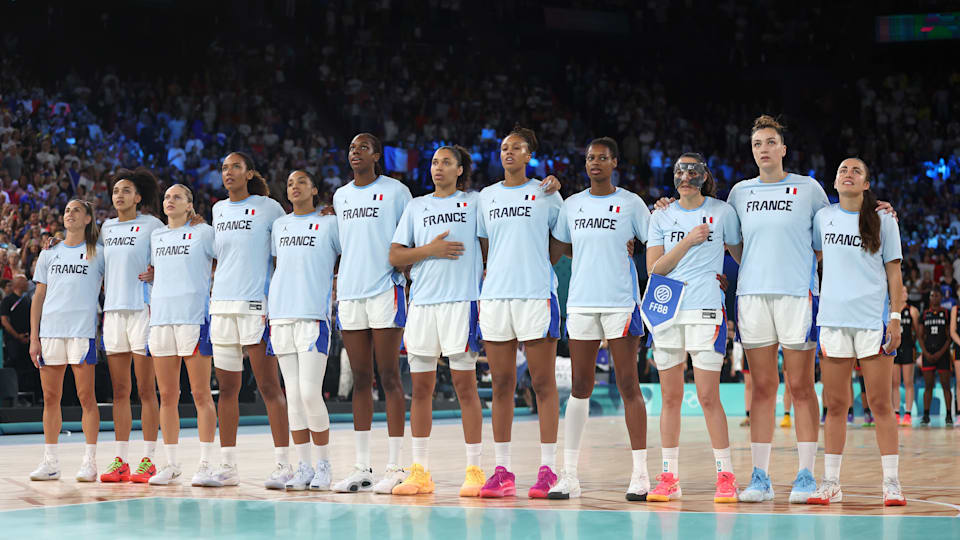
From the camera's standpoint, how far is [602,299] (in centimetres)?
A: 716

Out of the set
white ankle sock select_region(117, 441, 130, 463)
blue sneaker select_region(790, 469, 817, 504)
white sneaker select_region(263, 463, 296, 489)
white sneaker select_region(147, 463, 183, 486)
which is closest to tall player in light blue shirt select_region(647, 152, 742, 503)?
blue sneaker select_region(790, 469, 817, 504)

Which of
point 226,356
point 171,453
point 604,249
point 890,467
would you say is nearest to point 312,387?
point 226,356

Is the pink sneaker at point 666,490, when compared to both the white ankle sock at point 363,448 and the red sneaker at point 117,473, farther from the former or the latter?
the red sneaker at point 117,473

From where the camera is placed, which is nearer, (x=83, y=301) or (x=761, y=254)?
(x=761, y=254)

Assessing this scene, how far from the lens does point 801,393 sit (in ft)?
22.9

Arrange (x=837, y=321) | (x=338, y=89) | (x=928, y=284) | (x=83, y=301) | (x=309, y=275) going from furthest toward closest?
(x=338, y=89), (x=928, y=284), (x=83, y=301), (x=309, y=275), (x=837, y=321)

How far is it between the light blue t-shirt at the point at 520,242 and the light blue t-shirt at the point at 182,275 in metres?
2.39

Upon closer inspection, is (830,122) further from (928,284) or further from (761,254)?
(761,254)

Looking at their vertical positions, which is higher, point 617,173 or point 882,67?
point 882,67

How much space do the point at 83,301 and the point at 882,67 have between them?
27.1m

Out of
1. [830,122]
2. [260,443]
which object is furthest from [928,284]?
[260,443]

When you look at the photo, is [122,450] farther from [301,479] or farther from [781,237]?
[781,237]

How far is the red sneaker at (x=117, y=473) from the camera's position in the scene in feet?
27.5

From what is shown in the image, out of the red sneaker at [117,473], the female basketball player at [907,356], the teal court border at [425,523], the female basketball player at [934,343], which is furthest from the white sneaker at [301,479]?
the female basketball player at [934,343]
